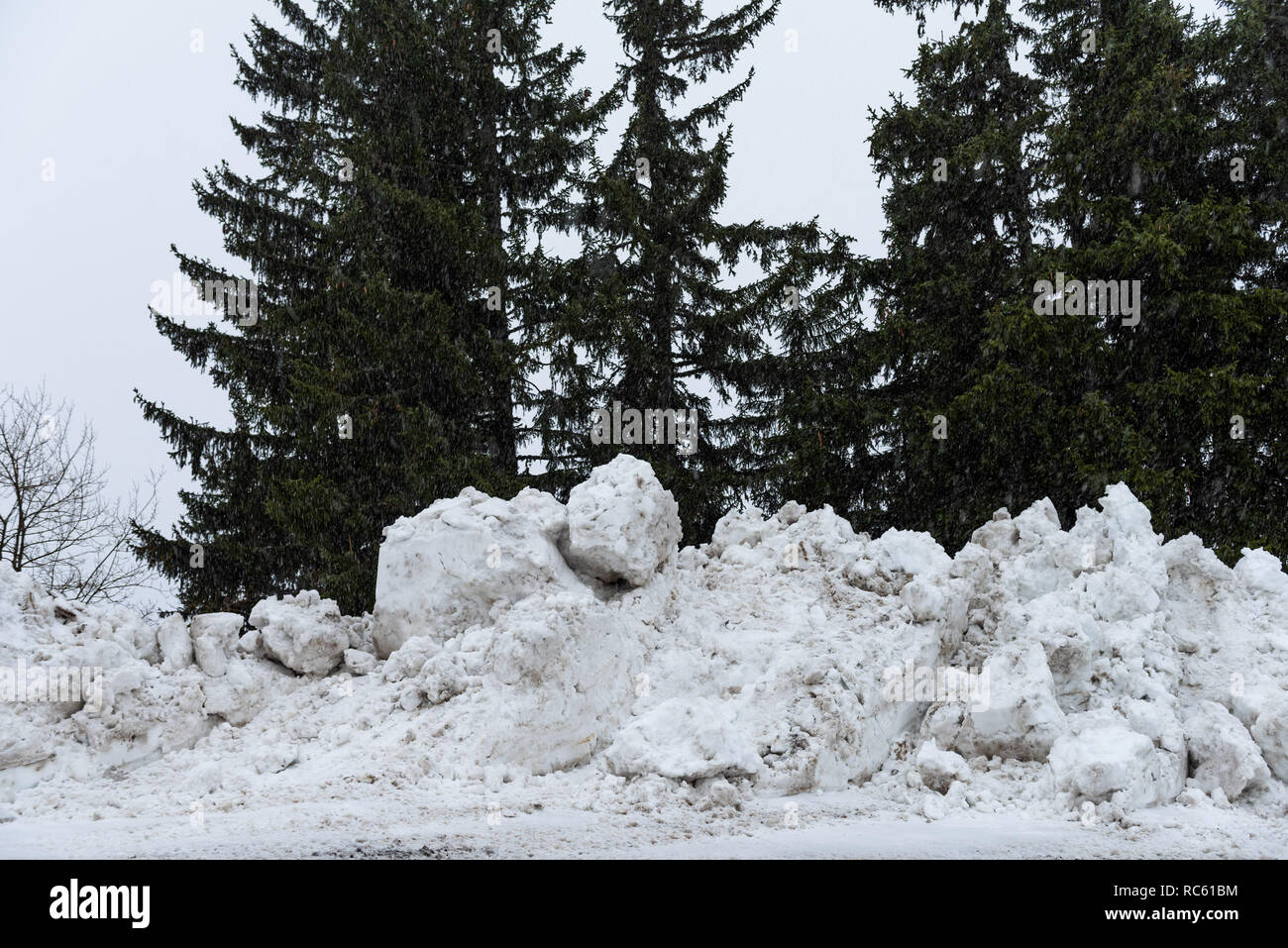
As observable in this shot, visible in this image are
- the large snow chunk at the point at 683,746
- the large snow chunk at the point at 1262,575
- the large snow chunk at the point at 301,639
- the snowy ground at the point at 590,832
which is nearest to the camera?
the snowy ground at the point at 590,832

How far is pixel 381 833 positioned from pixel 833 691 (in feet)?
9.32

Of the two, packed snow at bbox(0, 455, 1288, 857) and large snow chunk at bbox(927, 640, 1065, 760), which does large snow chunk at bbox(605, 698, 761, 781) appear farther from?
large snow chunk at bbox(927, 640, 1065, 760)

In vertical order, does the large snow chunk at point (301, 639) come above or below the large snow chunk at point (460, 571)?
below

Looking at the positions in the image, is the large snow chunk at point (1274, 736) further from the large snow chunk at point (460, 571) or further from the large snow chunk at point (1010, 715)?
the large snow chunk at point (460, 571)

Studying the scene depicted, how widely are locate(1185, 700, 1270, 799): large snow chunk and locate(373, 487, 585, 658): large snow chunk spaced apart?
4113mm

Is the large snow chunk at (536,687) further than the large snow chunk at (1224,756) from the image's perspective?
Yes

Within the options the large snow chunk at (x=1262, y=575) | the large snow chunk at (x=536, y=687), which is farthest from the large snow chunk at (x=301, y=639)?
the large snow chunk at (x=1262, y=575)

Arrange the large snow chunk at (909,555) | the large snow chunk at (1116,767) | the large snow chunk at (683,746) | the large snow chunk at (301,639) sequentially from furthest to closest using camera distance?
the large snow chunk at (909,555) → the large snow chunk at (301,639) → the large snow chunk at (683,746) → the large snow chunk at (1116,767)

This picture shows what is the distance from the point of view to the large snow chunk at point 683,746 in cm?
484

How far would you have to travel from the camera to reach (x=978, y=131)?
14094mm

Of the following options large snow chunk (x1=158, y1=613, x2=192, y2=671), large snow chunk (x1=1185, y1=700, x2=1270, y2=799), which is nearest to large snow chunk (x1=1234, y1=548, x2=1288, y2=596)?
large snow chunk (x1=1185, y1=700, x2=1270, y2=799)

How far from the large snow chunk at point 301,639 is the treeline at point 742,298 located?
492cm

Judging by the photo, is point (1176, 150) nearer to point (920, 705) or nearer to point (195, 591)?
point (920, 705)

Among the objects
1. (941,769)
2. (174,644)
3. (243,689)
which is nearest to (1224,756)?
(941,769)
